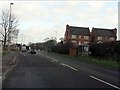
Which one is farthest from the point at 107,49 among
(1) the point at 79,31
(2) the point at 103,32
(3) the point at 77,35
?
(1) the point at 79,31

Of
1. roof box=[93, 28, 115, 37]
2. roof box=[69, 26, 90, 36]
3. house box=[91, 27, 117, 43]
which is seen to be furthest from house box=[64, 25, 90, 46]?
roof box=[93, 28, 115, 37]

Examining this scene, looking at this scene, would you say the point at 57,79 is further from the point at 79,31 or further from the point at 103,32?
the point at 79,31

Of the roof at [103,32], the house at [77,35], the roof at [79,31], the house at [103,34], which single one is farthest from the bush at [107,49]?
the roof at [79,31]

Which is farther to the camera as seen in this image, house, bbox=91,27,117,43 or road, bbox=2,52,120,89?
house, bbox=91,27,117,43

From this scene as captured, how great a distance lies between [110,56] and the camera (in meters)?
40.8

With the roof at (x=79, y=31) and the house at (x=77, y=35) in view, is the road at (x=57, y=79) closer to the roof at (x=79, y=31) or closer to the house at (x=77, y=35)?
the house at (x=77, y=35)

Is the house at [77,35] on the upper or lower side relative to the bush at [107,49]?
upper

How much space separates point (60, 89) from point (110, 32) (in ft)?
415

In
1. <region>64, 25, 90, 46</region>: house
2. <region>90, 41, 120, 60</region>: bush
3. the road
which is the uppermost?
<region>64, 25, 90, 46</region>: house

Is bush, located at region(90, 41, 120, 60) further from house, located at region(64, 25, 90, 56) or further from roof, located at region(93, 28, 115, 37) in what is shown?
house, located at region(64, 25, 90, 56)

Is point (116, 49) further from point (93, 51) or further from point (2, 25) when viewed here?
point (2, 25)

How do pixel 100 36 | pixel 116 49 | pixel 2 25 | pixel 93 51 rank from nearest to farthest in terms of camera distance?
pixel 116 49 < pixel 93 51 < pixel 2 25 < pixel 100 36

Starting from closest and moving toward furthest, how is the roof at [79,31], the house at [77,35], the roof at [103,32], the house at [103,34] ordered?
the house at [103,34], the roof at [103,32], the house at [77,35], the roof at [79,31]

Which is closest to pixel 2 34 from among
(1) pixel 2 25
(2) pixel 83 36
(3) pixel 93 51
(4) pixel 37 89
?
(1) pixel 2 25
